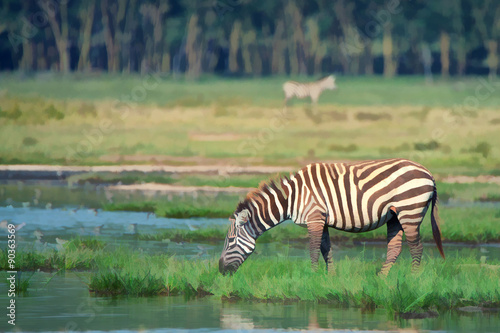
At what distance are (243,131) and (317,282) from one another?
24218mm

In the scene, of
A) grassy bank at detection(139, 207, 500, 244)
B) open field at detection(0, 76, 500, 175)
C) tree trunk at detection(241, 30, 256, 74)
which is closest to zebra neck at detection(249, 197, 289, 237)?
grassy bank at detection(139, 207, 500, 244)

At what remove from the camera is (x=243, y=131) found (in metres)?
34.9

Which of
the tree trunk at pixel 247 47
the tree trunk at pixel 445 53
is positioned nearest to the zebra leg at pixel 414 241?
the tree trunk at pixel 445 53

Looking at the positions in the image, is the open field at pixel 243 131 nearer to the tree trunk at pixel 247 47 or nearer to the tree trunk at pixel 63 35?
the tree trunk at pixel 63 35

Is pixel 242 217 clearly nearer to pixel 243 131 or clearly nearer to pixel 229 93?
pixel 243 131

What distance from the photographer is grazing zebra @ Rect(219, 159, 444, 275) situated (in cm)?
1133

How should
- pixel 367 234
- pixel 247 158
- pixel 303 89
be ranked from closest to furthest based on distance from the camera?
1. pixel 367 234
2. pixel 247 158
3. pixel 303 89

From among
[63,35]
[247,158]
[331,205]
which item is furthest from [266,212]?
[63,35]

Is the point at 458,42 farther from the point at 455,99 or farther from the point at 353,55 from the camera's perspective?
the point at 455,99

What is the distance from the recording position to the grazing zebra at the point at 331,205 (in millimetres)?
11328

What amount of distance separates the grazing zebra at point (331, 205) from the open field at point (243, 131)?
14.6 m

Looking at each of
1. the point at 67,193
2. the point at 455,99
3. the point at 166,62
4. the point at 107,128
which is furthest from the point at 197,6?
the point at 67,193

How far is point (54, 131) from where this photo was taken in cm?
3328

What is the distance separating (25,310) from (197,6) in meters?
71.2
